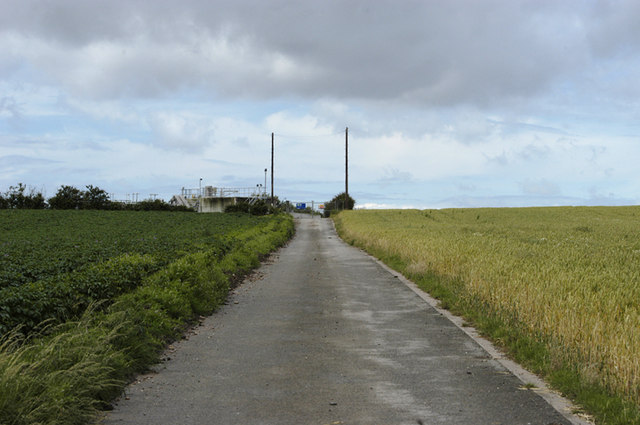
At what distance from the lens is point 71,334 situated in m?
8.00

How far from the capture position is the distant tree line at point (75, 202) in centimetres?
7725

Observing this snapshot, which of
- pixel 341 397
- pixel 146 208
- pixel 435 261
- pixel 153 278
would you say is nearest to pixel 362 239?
pixel 435 261

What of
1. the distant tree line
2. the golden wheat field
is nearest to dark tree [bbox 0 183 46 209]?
the distant tree line

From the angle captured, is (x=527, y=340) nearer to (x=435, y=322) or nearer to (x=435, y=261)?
(x=435, y=322)

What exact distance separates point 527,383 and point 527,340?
6.00ft

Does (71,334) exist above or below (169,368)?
above

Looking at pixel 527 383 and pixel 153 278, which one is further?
pixel 153 278

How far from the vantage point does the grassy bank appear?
564cm

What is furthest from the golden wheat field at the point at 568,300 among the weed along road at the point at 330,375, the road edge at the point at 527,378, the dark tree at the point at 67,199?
the dark tree at the point at 67,199

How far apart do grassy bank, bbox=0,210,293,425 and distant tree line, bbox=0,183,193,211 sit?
72.0 metres

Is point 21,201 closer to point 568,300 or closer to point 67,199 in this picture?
point 67,199

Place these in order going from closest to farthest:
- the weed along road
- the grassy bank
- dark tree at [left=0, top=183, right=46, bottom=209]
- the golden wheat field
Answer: the grassy bank < the weed along road < the golden wheat field < dark tree at [left=0, top=183, right=46, bottom=209]

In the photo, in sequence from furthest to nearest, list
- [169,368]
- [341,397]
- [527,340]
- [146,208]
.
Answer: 1. [146,208]
2. [527,340]
3. [169,368]
4. [341,397]

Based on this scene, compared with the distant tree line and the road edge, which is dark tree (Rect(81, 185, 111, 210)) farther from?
the road edge
